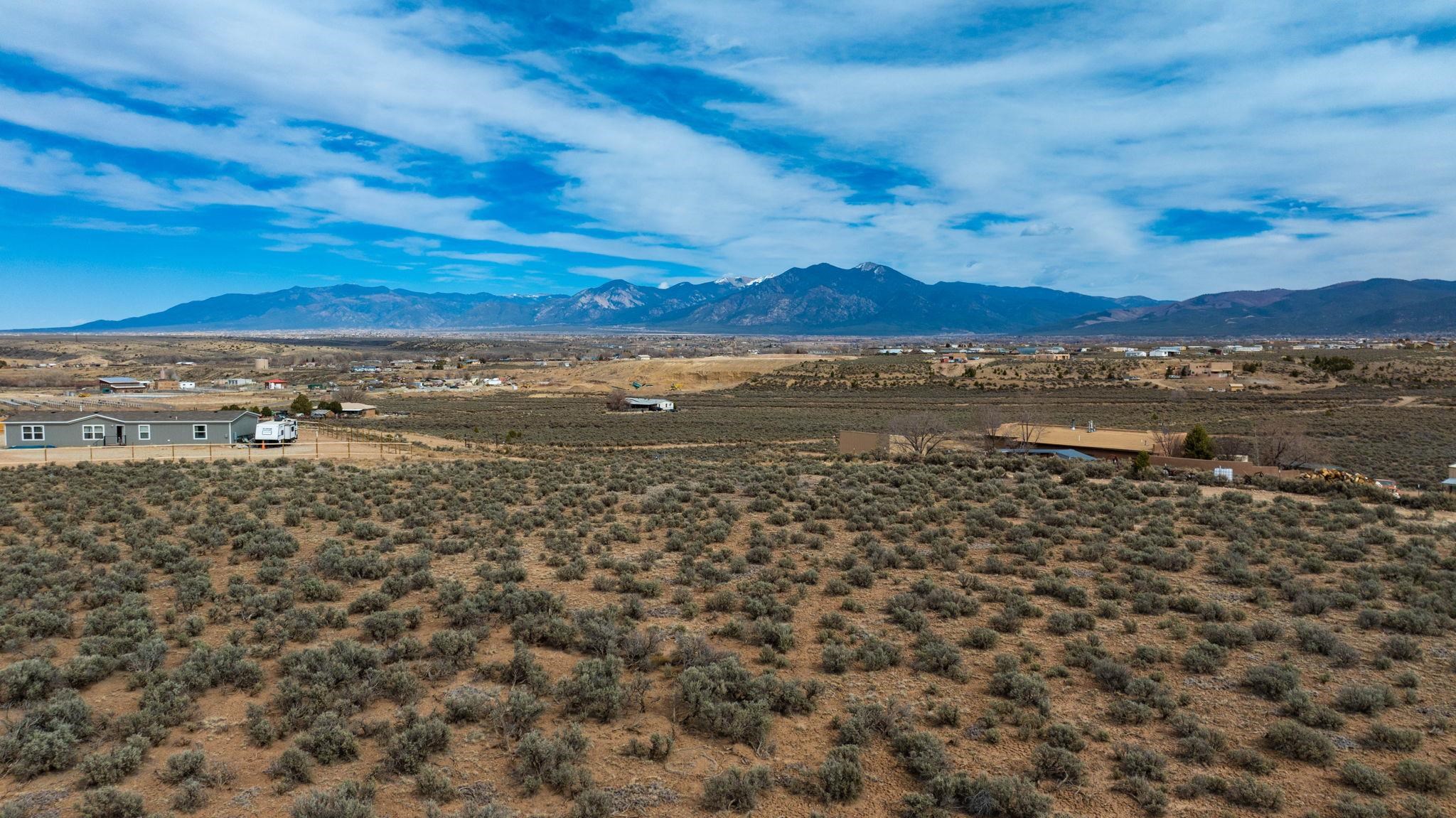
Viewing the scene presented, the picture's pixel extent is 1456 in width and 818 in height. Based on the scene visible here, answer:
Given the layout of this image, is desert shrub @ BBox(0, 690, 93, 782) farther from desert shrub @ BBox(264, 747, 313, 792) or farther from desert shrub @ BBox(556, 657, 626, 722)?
desert shrub @ BBox(556, 657, 626, 722)

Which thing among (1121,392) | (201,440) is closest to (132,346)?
(201,440)

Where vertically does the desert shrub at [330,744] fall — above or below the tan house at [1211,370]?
below

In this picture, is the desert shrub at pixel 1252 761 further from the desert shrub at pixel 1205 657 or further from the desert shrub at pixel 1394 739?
the desert shrub at pixel 1205 657

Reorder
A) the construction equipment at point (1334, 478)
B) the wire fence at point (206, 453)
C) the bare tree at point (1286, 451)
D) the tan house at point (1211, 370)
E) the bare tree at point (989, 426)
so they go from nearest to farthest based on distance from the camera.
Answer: the construction equipment at point (1334, 478), the wire fence at point (206, 453), the bare tree at point (1286, 451), the bare tree at point (989, 426), the tan house at point (1211, 370)

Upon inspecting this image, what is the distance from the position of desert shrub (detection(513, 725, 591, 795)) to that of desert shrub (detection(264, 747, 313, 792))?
207 centimetres

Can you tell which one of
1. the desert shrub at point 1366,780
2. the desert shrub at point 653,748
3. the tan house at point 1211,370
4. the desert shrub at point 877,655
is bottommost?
the desert shrub at point 653,748

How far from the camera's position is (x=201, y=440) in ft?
115

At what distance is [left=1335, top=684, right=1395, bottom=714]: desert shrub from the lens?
860 cm

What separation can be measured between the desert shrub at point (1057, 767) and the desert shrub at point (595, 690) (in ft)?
15.3

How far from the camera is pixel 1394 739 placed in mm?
7898

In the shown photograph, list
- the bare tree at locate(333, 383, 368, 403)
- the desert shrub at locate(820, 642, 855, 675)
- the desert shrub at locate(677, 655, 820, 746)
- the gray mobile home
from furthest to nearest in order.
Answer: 1. the bare tree at locate(333, 383, 368, 403)
2. the gray mobile home
3. the desert shrub at locate(820, 642, 855, 675)
4. the desert shrub at locate(677, 655, 820, 746)

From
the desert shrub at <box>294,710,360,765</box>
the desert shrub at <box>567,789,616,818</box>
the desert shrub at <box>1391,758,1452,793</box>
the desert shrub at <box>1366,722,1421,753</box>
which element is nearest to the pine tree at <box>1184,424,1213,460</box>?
the desert shrub at <box>1366,722,1421,753</box>

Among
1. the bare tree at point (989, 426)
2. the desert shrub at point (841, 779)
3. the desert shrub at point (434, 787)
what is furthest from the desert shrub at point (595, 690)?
the bare tree at point (989, 426)

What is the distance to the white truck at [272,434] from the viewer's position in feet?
114
